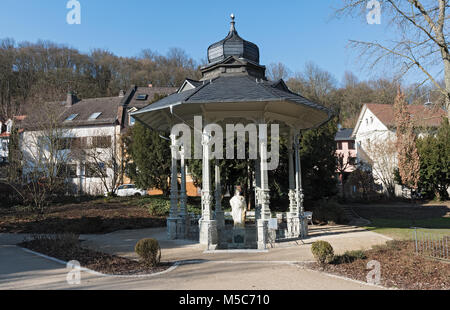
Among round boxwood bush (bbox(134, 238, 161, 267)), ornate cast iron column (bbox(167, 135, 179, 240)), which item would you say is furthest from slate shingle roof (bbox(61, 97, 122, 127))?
round boxwood bush (bbox(134, 238, 161, 267))

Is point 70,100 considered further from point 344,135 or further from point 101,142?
point 344,135

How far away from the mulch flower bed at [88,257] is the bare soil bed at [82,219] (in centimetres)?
364

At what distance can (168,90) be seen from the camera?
1861 inches

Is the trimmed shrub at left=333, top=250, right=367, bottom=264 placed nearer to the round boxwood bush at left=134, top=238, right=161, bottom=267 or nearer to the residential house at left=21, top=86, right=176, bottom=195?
the round boxwood bush at left=134, top=238, right=161, bottom=267

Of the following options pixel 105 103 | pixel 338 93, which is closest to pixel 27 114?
pixel 105 103

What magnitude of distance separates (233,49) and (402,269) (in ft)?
31.6

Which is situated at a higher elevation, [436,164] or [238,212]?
[436,164]

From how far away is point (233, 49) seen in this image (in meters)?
13.4

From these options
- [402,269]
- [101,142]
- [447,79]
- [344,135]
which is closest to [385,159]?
[344,135]

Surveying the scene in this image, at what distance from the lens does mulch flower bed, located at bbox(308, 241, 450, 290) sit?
690cm

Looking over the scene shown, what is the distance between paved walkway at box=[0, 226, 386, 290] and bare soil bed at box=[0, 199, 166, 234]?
4.45 metres

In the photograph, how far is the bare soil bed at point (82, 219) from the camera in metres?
16.6
